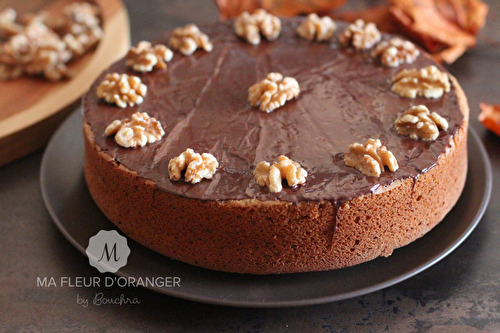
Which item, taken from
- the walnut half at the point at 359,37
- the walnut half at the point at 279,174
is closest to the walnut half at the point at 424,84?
the walnut half at the point at 359,37

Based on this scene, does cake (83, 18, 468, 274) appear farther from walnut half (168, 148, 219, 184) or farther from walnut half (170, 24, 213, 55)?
walnut half (170, 24, 213, 55)

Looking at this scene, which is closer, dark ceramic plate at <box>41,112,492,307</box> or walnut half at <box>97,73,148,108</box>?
dark ceramic plate at <box>41,112,492,307</box>

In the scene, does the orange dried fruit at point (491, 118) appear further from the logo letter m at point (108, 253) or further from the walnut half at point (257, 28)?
the logo letter m at point (108, 253)

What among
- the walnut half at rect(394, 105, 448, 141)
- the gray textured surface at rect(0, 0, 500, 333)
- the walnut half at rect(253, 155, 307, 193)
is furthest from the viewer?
the walnut half at rect(394, 105, 448, 141)

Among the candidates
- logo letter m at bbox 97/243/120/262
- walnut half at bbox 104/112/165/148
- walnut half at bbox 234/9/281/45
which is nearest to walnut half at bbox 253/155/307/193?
walnut half at bbox 104/112/165/148

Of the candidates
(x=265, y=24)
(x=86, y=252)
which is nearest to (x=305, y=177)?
(x=86, y=252)

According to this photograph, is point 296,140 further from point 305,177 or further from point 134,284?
point 134,284

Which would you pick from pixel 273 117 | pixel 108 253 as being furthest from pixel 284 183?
pixel 108 253
